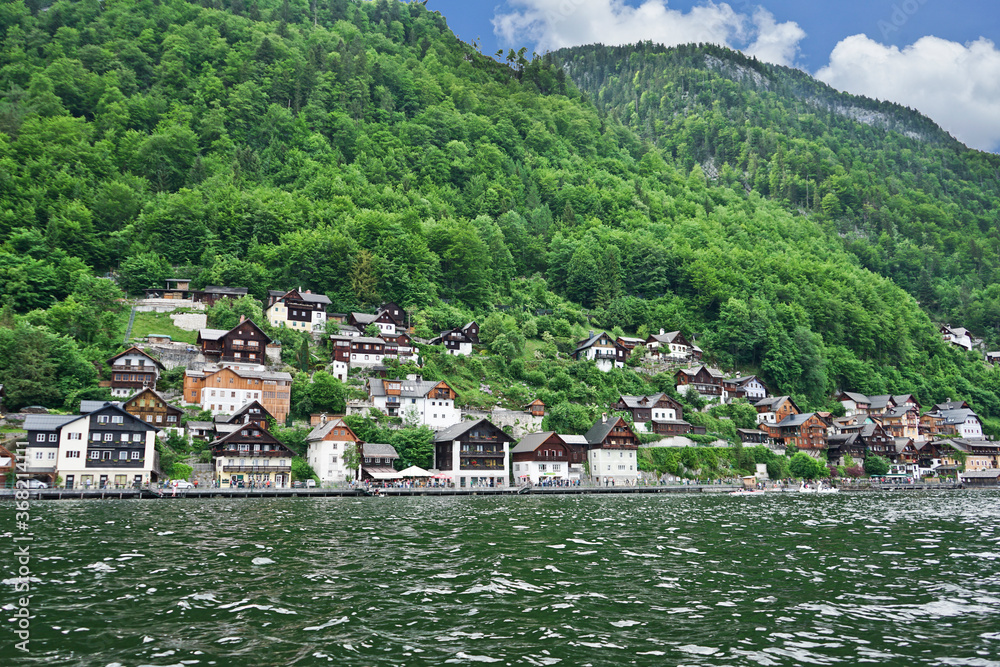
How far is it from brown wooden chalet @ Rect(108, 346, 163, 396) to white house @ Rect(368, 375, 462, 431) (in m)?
25.2

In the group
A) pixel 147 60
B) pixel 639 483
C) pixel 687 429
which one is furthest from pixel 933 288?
pixel 147 60

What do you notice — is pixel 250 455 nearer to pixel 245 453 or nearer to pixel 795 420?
pixel 245 453

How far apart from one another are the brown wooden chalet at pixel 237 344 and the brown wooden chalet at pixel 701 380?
63.2m

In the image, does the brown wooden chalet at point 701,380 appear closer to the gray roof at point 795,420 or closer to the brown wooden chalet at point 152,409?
the gray roof at point 795,420

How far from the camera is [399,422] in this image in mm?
87438

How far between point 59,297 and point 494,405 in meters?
62.3

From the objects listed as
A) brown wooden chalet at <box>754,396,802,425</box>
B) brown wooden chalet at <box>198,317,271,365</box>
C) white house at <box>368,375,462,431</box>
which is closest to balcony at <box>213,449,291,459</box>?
white house at <box>368,375,462,431</box>

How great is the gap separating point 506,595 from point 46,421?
61101 mm

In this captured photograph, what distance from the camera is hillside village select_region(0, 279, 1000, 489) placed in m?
68.6

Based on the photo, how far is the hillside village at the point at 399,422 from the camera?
225 ft

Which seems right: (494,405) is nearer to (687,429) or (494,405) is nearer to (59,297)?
(687,429)

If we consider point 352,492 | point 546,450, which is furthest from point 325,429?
point 546,450

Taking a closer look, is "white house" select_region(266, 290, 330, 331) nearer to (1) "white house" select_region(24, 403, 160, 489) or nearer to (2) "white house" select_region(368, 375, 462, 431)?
(2) "white house" select_region(368, 375, 462, 431)

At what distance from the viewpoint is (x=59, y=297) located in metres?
99.7
